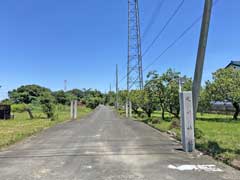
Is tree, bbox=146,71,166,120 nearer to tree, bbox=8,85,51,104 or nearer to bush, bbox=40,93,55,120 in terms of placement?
bush, bbox=40,93,55,120

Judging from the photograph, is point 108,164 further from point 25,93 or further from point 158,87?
point 25,93

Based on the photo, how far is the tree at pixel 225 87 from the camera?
29.7 meters

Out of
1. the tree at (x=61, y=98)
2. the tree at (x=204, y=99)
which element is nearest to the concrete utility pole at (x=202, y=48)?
the tree at (x=204, y=99)

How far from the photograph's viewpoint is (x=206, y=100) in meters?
31.9

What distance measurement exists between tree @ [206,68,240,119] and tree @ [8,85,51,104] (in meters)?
63.8

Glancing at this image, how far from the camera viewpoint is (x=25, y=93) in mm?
91000

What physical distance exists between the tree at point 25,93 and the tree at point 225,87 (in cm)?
6381

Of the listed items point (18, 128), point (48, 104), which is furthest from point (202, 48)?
point (48, 104)

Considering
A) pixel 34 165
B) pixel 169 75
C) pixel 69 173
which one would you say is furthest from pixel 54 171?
pixel 169 75

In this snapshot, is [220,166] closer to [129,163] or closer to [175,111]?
[129,163]

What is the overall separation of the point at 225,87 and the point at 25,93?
7337 cm

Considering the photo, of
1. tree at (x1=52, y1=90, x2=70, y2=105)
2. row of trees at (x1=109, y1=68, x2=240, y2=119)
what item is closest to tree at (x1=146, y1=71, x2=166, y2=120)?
row of trees at (x1=109, y1=68, x2=240, y2=119)

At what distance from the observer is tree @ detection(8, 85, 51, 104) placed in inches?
3505

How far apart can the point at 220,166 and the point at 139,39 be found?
33.1m
